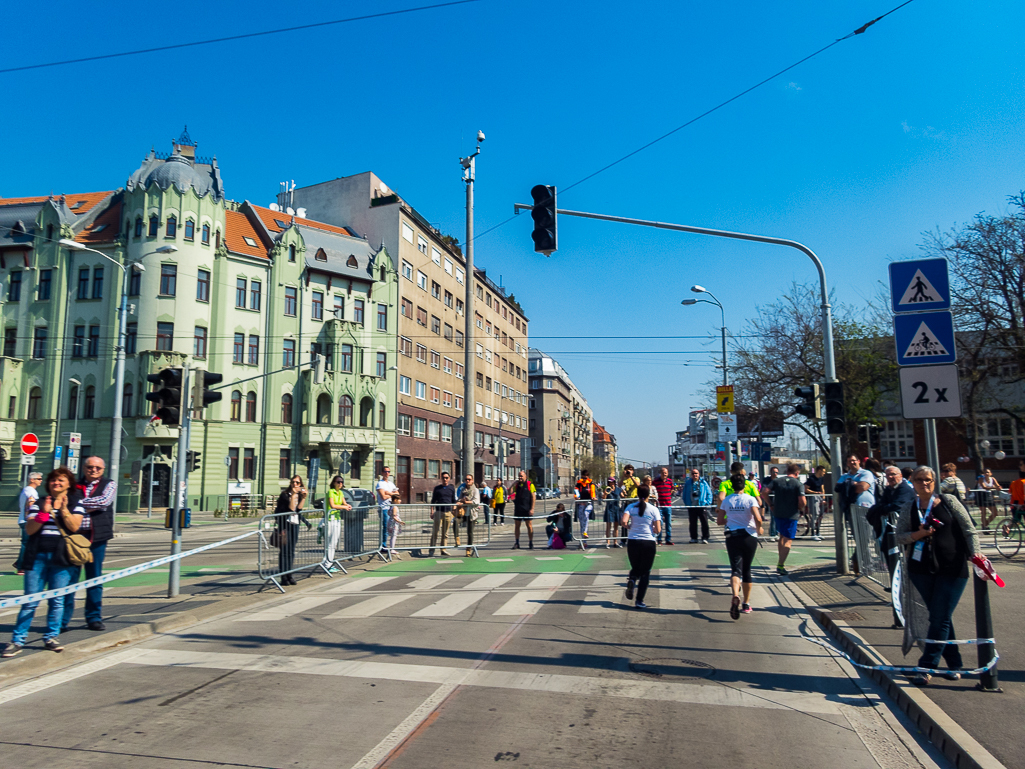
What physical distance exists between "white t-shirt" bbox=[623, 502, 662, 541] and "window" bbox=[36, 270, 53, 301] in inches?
→ 1665

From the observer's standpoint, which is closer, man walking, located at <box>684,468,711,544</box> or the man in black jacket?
the man in black jacket

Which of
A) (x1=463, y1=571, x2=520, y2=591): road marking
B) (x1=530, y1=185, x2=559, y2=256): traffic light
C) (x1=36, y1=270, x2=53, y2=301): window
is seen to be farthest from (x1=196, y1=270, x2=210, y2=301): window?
(x1=530, y1=185, x2=559, y2=256): traffic light

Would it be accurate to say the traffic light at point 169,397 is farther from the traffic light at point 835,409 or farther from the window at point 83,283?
the window at point 83,283

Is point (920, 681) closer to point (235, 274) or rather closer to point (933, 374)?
point (933, 374)

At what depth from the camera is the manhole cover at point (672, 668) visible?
6457 millimetres

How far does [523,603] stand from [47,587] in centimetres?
558

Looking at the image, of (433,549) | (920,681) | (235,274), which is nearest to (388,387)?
(235,274)

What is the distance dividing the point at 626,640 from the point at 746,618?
2.14m

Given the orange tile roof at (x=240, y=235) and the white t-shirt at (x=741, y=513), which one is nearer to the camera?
the white t-shirt at (x=741, y=513)

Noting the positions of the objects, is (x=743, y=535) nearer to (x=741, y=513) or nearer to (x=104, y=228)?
(x=741, y=513)

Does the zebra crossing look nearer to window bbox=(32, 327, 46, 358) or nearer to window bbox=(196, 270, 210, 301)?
window bbox=(196, 270, 210, 301)

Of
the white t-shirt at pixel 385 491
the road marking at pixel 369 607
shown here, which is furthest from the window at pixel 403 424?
the road marking at pixel 369 607

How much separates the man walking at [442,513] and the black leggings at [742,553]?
842 centimetres

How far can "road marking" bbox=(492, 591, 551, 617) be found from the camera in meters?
9.53
